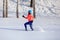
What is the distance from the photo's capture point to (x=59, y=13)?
3181cm

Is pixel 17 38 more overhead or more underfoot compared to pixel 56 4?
more underfoot

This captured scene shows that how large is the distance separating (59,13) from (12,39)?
22925mm

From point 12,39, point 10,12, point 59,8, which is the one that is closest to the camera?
point 12,39

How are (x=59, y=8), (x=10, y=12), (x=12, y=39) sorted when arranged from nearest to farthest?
1. (x=12, y=39)
2. (x=10, y=12)
3. (x=59, y=8)

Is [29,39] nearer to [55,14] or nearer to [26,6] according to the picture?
[55,14]

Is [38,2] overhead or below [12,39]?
overhead

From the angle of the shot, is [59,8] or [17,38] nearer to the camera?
[17,38]

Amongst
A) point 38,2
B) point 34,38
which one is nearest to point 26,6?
point 38,2

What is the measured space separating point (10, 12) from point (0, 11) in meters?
1.23

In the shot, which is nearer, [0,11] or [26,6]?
[0,11]

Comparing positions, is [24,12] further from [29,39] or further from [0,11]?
[29,39]

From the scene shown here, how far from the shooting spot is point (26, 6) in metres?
33.8

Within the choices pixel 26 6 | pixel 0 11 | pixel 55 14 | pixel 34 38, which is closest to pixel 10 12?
pixel 0 11

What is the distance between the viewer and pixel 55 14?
3128cm
